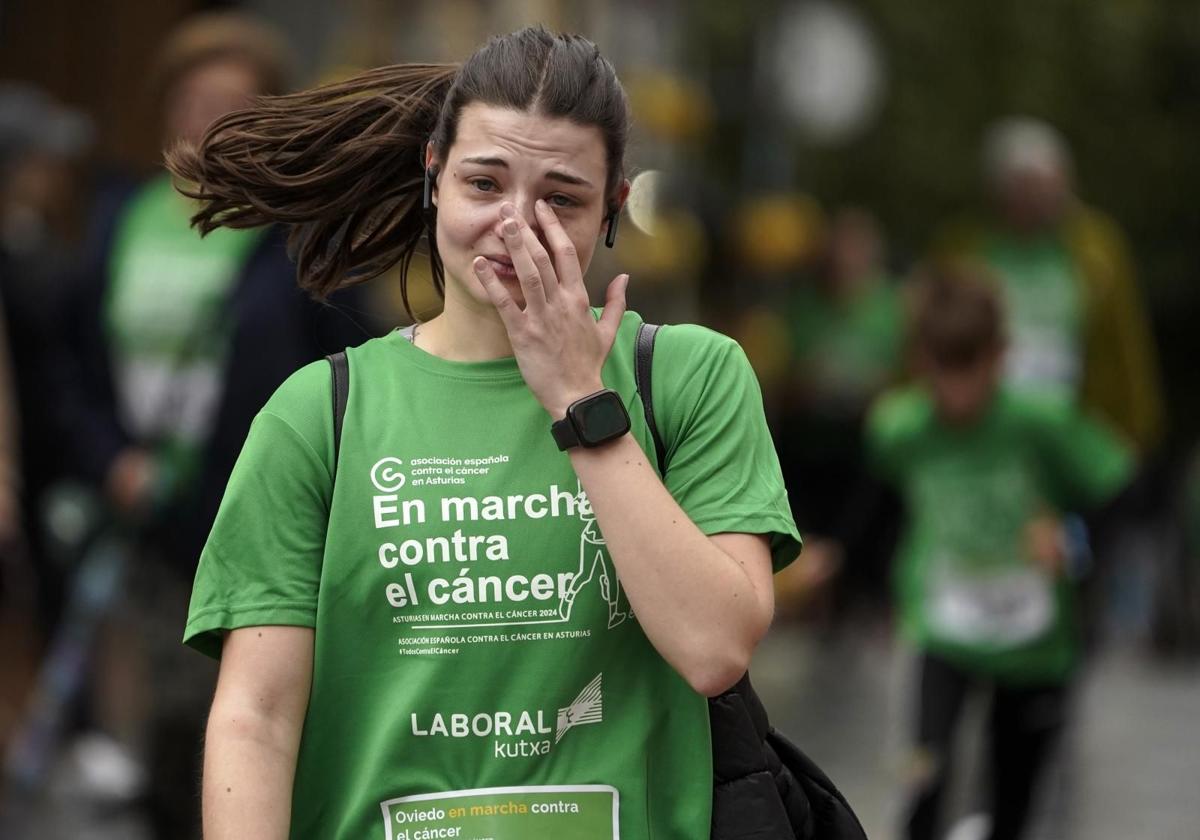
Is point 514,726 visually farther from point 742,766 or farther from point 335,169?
point 335,169

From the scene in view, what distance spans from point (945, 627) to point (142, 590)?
2.34m

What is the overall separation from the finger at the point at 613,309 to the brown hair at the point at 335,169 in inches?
15.3

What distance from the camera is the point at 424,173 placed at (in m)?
3.39

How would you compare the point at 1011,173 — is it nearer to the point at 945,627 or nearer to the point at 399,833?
the point at 945,627

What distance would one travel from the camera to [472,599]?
299cm

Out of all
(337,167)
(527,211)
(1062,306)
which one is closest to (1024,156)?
(1062,306)

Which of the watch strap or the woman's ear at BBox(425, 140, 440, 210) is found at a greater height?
the woman's ear at BBox(425, 140, 440, 210)

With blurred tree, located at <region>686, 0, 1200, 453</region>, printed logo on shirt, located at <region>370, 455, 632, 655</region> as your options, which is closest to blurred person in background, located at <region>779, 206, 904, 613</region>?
blurred tree, located at <region>686, 0, 1200, 453</region>

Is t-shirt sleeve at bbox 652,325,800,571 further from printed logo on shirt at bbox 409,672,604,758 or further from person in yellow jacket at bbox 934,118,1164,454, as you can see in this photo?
person in yellow jacket at bbox 934,118,1164,454

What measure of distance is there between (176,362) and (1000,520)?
246 cm

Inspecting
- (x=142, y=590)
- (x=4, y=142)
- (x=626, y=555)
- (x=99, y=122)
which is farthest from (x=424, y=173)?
(x=99, y=122)

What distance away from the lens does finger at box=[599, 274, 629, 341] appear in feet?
9.88

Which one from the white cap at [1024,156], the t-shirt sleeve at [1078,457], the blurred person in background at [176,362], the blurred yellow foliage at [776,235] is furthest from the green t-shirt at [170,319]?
the blurred yellow foliage at [776,235]

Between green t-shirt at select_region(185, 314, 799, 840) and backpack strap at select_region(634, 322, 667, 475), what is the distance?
0.05 ft
